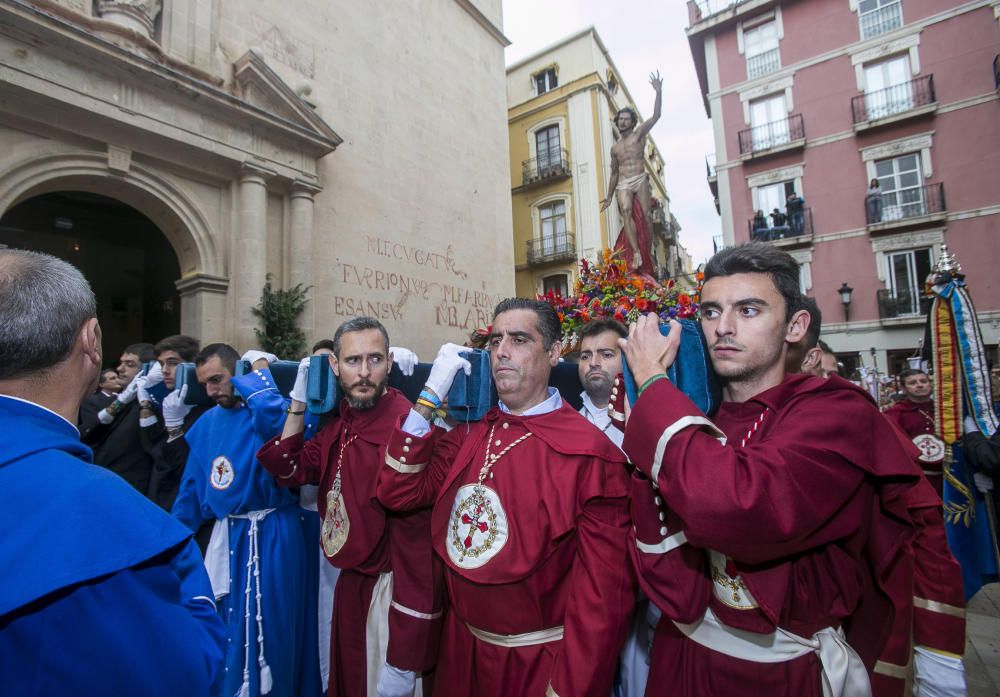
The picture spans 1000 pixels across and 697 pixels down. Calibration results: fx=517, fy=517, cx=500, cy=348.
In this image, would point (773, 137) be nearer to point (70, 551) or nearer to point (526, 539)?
point (526, 539)

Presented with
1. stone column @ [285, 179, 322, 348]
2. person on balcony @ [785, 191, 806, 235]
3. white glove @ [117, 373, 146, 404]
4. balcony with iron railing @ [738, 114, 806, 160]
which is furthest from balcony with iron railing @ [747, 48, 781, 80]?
white glove @ [117, 373, 146, 404]

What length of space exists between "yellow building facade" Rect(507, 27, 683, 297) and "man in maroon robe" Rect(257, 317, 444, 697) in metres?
19.7

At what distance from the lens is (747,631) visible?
153cm

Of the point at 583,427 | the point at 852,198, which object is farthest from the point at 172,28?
the point at 852,198

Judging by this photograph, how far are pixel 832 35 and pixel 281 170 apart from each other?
64.4ft

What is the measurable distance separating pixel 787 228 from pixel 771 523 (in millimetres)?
20069

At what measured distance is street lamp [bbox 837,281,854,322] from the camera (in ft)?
55.1

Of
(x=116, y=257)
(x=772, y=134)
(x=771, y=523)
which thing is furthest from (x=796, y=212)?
(x=116, y=257)

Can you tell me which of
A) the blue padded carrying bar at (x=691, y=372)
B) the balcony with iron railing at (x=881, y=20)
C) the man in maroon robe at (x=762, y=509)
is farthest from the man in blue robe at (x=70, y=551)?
the balcony with iron railing at (x=881, y=20)

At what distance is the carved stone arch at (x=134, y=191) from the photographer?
7180 millimetres

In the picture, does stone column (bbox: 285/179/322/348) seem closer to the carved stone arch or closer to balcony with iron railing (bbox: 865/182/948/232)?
the carved stone arch

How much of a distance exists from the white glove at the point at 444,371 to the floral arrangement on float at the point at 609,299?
5.84 feet

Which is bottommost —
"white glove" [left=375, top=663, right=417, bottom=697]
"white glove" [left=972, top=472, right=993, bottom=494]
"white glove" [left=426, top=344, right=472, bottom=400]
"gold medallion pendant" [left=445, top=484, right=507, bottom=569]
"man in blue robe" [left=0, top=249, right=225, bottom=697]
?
"white glove" [left=375, top=663, right=417, bottom=697]

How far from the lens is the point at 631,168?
22.5ft
